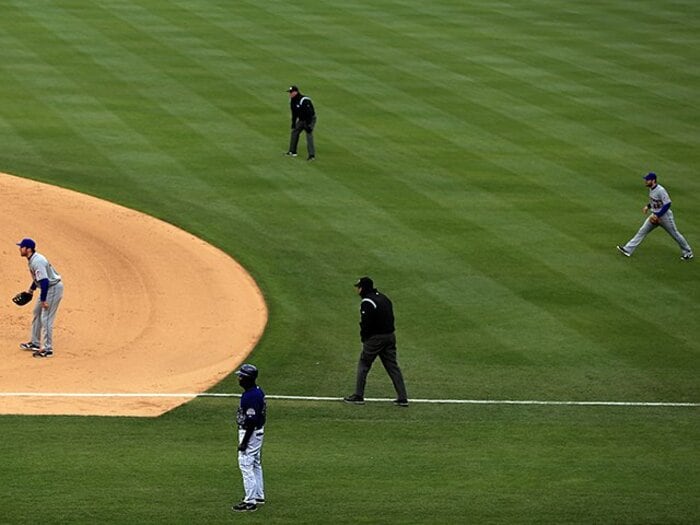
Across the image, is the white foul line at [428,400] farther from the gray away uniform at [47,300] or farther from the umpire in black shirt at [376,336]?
the gray away uniform at [47,300]

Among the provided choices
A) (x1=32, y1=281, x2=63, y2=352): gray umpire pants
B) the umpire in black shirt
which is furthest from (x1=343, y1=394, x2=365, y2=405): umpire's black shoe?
(x1=32, y1=281, x2=63, y2=352): gray umpire pants

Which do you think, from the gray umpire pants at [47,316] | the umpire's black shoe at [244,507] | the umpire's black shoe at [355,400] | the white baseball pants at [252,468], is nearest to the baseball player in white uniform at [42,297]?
the gray umpire pants at [47,316]

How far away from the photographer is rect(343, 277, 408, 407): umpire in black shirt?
19.0 meters

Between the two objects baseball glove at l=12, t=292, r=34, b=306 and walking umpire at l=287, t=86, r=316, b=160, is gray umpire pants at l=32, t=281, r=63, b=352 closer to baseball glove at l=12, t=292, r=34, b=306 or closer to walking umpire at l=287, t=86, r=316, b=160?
baseball glove at l=12, t=292, r=34, b=306

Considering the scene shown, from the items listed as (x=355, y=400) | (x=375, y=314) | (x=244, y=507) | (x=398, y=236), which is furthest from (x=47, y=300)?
(x=398, y=236)

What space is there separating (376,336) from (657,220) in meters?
9.47

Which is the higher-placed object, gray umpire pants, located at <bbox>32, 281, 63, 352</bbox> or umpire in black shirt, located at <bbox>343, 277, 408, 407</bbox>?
umpire in black shirt, located at <bbox>343, 277, 408, 407</bbox>

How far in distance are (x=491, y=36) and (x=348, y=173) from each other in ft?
62.2

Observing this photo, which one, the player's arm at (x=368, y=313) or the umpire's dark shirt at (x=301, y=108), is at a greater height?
the umpire's dark shirt at (x=301, y=108)

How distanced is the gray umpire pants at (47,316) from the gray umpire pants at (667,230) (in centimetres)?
1195

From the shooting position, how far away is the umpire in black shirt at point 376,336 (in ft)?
62.4

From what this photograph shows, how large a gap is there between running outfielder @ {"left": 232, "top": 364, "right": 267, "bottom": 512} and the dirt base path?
3720 millimetres

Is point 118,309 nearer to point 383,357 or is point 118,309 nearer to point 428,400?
point 383,357

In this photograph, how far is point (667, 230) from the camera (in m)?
26.5
